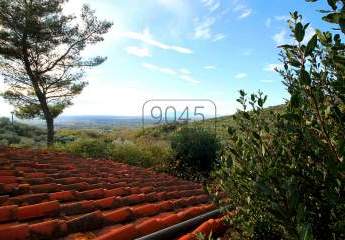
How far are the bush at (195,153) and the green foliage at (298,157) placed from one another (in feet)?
41.2

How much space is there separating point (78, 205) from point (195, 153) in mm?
11891

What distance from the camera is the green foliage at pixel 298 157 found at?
1.72 meters

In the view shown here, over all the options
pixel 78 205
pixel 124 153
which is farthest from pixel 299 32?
pixel 124 153

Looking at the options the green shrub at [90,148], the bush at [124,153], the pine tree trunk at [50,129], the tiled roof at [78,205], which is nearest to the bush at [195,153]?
the bush at [124,153]

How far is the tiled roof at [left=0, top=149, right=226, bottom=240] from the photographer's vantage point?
12.2 ft

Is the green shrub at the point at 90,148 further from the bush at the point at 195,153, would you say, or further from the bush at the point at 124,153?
the bush at the point at 195,153

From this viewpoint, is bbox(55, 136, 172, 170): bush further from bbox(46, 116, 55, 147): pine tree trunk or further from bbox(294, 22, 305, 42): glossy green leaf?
bbox(294, 22, 305, 42): glossy green leaf

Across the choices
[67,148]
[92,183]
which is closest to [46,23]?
[67,148]

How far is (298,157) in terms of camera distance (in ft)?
8.18

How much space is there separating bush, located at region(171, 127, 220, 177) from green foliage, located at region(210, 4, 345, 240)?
41.2ft

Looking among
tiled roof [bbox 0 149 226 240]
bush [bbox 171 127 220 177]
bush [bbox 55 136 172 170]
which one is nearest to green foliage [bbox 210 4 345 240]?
tiled roof [bbox 0 149 226 240]

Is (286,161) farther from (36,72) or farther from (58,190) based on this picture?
(36,72)

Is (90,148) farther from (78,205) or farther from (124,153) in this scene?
(78,205)

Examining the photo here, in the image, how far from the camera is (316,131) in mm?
2068
